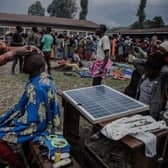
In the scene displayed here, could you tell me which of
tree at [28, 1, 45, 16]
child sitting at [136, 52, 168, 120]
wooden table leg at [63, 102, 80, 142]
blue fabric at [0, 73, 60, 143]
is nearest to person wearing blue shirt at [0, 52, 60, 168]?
blue fabric at [0, 73, 60, 143]

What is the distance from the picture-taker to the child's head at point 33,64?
213cm

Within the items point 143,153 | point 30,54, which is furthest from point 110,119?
point 30,54

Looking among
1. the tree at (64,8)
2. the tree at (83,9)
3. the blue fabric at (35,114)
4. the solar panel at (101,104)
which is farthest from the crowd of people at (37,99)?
the tree at (64,8)

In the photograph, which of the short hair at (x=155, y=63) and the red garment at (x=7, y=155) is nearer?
the red garment at (x=7, y=155)

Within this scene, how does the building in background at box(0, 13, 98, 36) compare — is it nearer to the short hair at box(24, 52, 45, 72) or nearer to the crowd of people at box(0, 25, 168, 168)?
the crowd of people at box(0, 25, 168, 168)

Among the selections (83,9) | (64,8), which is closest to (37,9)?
(64,8)

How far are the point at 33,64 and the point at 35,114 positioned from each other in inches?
18.9

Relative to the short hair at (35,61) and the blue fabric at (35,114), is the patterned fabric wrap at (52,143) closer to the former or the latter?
the blue fabric at (35,114)

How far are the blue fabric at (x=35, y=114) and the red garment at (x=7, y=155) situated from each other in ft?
0.28

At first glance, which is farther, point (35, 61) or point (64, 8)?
point (64, 8)

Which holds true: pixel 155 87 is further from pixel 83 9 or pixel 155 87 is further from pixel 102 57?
pixel 83 9

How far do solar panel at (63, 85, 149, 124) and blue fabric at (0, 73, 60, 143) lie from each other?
1.00 ft

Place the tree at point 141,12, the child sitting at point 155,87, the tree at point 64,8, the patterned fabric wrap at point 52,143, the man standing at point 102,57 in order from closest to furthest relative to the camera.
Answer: the patterned fabric wrap at point 52,143 → the child sitting at point 155,87 → the man standing at point 102,57 → the tree at point 141,12 → the tree at point 64,8

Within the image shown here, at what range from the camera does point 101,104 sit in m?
2.25
